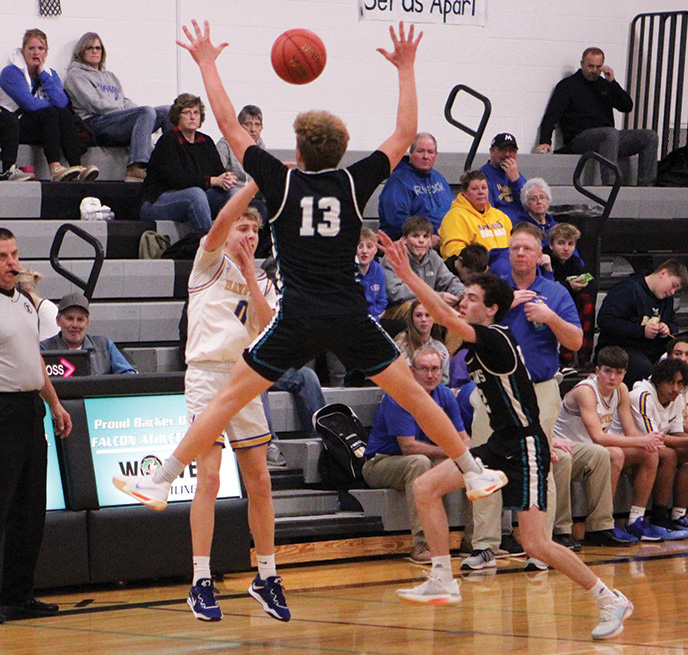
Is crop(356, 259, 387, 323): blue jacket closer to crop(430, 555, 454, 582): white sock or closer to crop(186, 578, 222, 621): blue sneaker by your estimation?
crop(430, 555, 454, 582): white sock

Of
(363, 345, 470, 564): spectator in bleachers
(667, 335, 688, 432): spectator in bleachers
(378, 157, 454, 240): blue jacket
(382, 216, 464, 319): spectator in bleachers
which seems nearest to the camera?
(363, 345, 470, 564): spectator in bleachers

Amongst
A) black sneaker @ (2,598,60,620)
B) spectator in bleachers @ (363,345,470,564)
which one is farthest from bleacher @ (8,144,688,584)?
black sneaker @ (2,598,60,620)

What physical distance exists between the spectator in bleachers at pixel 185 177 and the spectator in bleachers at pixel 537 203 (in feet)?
7.93

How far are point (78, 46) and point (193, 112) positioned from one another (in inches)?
52.8

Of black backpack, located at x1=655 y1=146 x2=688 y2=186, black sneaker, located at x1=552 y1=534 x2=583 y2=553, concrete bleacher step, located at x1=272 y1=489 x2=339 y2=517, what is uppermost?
black backpack, located at x1=655 y1=146 x2=688 y2=186

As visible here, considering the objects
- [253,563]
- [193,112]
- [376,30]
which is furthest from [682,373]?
[376,30]

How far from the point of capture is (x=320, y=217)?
15.4ft

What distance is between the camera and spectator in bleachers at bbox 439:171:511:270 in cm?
950

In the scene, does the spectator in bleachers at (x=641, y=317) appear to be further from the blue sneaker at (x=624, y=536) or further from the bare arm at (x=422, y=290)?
the bare arm at (x=422, y=290)

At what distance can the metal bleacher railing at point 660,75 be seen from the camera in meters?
12.9

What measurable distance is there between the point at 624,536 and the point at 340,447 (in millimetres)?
2135

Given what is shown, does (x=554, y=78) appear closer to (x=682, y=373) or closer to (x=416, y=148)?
(x=416, y=148)

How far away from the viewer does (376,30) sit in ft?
39.2

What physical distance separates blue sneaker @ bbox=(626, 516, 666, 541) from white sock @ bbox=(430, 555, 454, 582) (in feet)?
11.1
